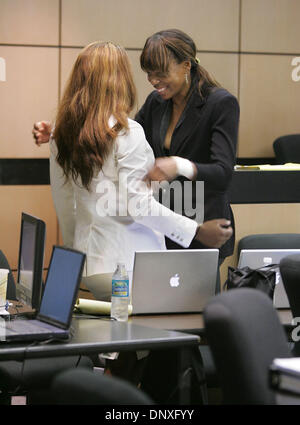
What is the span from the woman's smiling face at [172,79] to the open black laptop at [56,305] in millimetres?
927

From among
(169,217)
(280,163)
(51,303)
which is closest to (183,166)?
(169,217)

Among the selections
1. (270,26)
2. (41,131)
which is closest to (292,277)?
(41,131)

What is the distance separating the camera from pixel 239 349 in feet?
5.86

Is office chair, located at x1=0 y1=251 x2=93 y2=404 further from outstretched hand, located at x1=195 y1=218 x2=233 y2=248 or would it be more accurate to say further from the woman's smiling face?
the woman's smiling face

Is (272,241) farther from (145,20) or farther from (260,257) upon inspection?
(145,20)

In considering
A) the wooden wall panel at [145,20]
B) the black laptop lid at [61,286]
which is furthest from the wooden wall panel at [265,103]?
the black laptop lid at [61,286]

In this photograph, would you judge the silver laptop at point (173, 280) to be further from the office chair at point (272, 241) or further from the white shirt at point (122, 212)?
the office chair at point (272, 241)

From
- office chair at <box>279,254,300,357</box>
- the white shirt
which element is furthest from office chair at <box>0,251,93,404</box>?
office chair at <box>279,254,300,357</box>

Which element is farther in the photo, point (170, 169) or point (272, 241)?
point (272, 241)

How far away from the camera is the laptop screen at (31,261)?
2.69m

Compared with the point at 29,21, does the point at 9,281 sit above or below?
below

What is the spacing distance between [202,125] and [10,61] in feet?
8.40

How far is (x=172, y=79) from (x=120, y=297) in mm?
962

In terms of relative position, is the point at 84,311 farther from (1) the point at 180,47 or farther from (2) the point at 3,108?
(2) the point at 3,108
